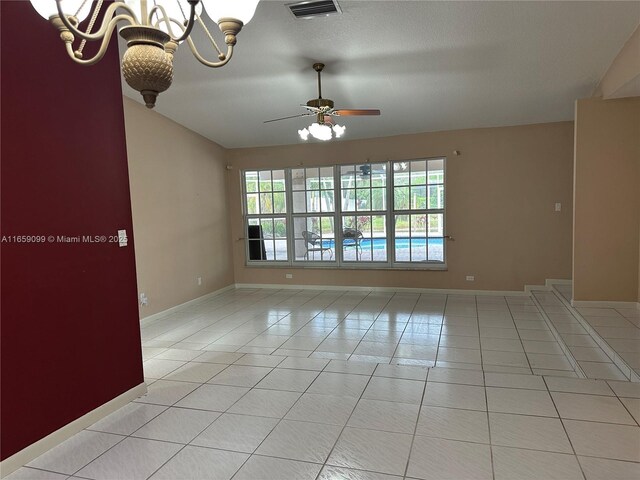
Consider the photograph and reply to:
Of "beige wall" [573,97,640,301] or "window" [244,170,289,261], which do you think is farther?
"window" [244,170,289,261]

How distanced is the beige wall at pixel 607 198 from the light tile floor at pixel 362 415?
114cm

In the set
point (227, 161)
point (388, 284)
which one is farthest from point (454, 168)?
point (227, 161)

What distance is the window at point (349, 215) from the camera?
6.42 m

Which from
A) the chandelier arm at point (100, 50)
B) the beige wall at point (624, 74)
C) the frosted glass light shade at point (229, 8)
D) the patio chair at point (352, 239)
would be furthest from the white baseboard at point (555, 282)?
the chandelier arm at point (100, 50)

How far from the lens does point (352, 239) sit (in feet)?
22.5

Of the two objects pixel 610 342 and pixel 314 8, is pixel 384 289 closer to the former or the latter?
pixel 610 342

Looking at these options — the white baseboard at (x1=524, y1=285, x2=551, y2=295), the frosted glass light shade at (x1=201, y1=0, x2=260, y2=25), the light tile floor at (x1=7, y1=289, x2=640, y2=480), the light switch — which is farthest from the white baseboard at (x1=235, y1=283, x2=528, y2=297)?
the frosted glass light shade at (x1=201, y1=0, x2=260, y2=25)

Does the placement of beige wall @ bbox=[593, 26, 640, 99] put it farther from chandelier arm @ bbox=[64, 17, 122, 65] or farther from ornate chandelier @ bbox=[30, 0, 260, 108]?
chandelier arm @ bbox=[64, 17, 122, 65]

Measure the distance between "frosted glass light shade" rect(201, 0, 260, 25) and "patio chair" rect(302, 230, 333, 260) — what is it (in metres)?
5.55

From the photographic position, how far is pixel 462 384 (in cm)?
286

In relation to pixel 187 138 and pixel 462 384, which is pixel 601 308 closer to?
pixel 462 384

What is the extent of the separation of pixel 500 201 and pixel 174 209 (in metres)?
4.73

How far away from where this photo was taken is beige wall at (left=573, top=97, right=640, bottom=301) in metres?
4.43

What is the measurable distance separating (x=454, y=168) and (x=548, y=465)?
191 inches
